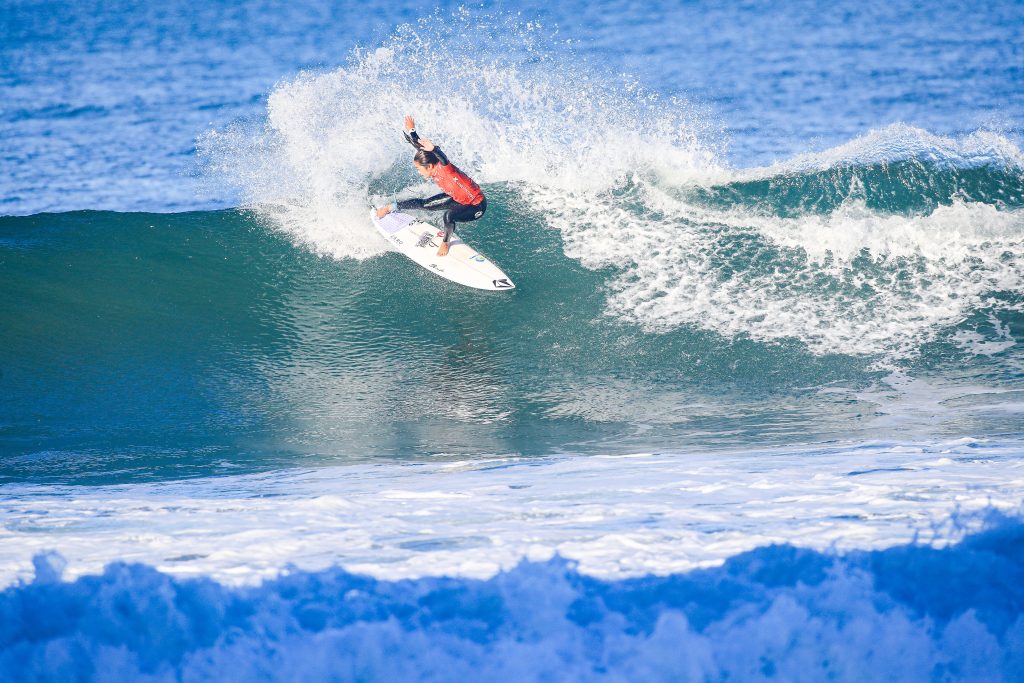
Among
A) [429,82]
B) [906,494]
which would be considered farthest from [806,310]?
[429,82]

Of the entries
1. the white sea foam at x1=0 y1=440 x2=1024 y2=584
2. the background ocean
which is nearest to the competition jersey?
the background ocean

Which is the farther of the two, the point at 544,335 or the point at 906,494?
the point at 544,335

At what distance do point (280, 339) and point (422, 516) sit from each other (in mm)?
3837

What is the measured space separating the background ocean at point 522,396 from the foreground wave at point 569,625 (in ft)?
0.04

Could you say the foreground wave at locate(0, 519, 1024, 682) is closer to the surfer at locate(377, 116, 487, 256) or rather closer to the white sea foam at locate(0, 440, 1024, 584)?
the white sea foam at locate(0, 440, 1024, 584)

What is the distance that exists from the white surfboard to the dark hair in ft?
2.75

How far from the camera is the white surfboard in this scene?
8352 millimetres

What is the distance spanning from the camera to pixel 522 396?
23.5ft

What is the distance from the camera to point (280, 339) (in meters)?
8.04

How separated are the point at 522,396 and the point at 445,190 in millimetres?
2211

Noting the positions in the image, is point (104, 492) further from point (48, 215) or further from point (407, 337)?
point (48, 215)

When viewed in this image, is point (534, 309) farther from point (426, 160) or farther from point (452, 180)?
point (426, 160)

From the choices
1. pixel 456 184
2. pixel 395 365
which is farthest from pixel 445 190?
pixel 395 365

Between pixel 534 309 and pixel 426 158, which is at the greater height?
pixel 426 158
